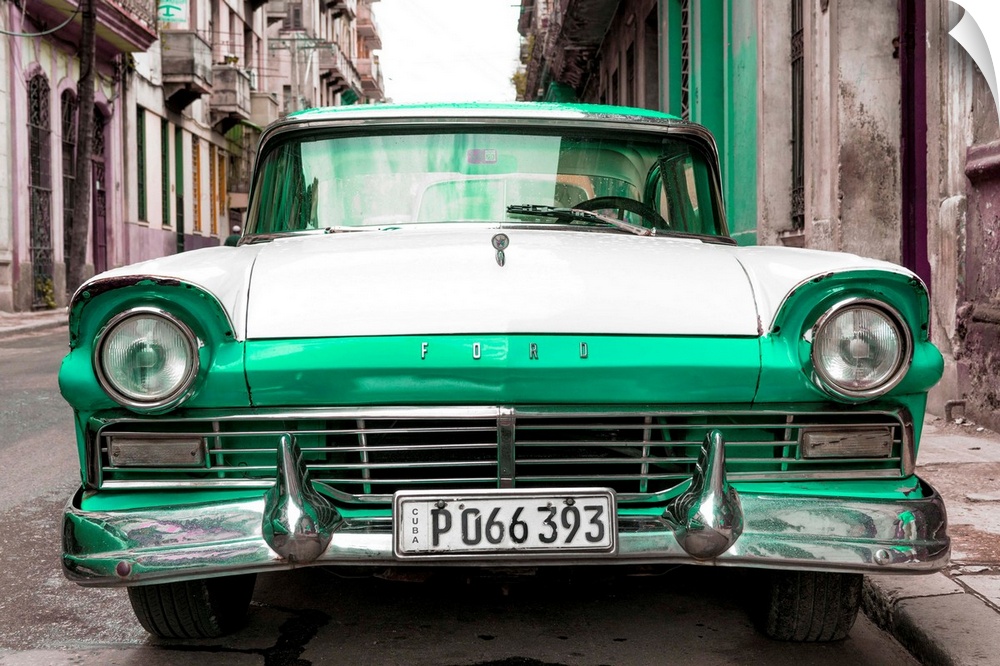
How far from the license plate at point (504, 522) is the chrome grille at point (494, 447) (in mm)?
122

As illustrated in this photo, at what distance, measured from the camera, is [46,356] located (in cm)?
1166

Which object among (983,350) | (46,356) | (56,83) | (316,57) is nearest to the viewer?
(983,350)

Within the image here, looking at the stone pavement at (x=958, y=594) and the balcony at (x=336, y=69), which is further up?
the balcony at (x=336, y=69)

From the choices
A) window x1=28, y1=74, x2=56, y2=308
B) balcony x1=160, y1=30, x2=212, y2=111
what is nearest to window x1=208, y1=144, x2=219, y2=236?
balcony x1=160, y1=30, x2=212, y2=111

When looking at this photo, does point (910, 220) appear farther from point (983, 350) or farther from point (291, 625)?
point (291, 625)

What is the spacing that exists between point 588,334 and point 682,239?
102cm

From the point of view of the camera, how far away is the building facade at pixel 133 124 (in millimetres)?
18094

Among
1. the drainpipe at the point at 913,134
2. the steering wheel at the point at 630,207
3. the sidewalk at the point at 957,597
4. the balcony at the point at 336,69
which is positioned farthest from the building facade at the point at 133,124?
the sidewalk at the point at 957,597

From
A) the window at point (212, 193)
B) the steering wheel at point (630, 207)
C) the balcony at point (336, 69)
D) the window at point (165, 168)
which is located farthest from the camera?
the balcony at point (336, 69)

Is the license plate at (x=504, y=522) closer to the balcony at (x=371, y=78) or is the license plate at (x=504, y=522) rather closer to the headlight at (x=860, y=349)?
the headlight at (x=860, y=349)

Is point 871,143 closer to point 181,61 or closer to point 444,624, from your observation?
A: point 444,624

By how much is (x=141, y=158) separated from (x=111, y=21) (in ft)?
15.2

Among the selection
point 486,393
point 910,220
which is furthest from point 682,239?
point 910,220

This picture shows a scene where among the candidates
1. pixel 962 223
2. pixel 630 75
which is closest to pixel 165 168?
pixel 630 75
